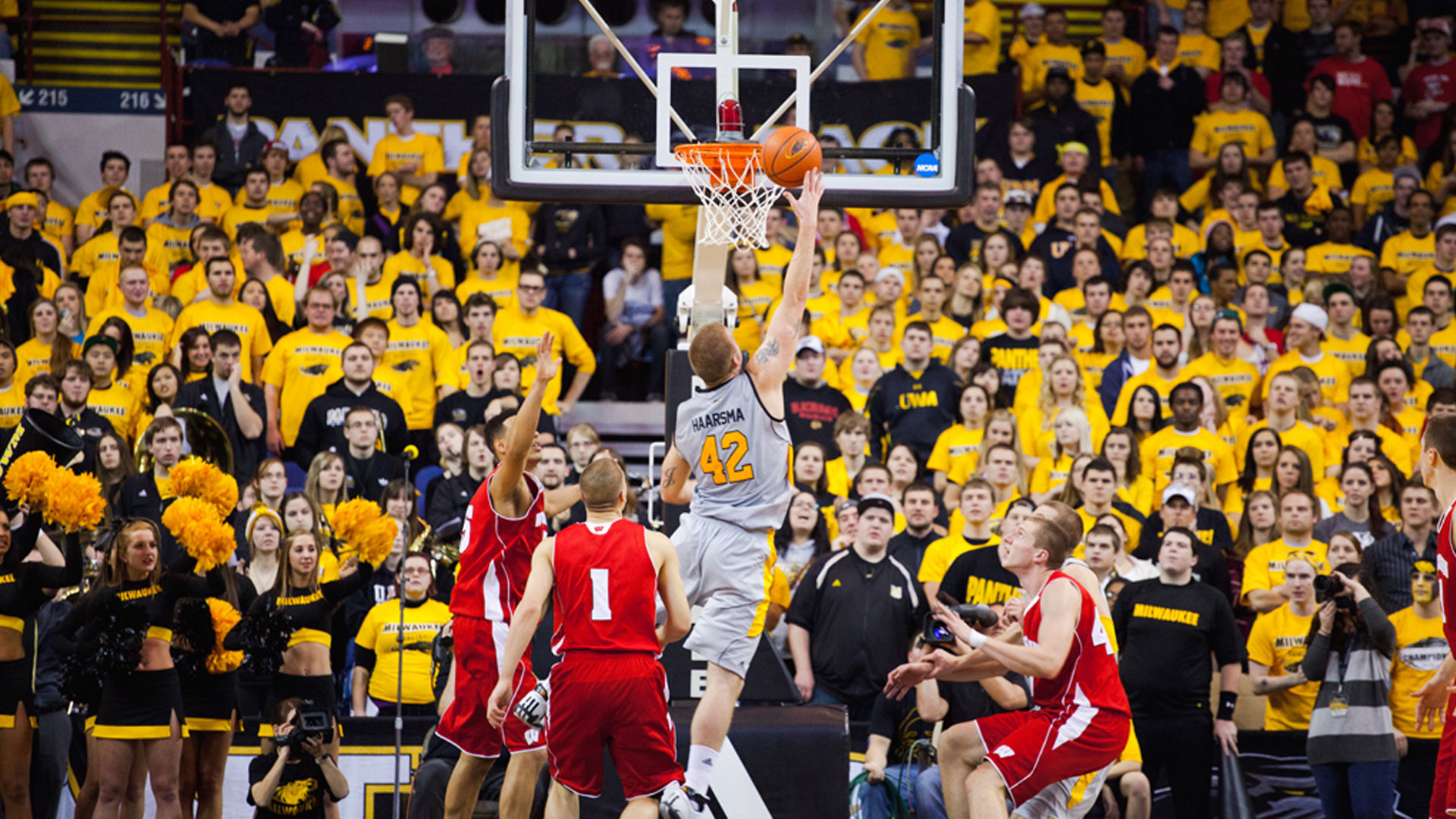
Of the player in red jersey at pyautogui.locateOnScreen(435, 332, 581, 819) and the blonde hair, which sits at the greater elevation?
the blonde hair

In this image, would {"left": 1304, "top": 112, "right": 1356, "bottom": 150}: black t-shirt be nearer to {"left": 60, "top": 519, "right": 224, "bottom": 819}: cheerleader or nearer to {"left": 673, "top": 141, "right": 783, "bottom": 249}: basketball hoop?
{"left": 673, "top": 141, "right": 783, "bottom": 249}: basketball hoop

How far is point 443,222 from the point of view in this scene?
16250 millimetres

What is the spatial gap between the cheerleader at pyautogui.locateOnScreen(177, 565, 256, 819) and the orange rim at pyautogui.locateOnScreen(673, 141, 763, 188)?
443 cm

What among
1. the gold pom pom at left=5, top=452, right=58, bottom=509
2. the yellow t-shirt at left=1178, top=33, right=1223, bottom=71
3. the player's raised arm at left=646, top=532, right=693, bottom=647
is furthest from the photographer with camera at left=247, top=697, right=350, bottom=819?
the yellow t-shirt at left=1178, top=33, right=1223, bottom=71

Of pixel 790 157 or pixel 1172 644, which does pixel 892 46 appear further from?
pixel 790 157

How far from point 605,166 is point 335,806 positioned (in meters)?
4.31

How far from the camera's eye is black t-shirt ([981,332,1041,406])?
14.1 meters

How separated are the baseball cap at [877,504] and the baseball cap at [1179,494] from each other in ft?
6.62

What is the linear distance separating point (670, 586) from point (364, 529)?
274cm

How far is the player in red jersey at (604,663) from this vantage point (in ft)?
25.2

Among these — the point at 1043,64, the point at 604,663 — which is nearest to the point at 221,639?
the point at 604,663

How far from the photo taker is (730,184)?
8.68 metres

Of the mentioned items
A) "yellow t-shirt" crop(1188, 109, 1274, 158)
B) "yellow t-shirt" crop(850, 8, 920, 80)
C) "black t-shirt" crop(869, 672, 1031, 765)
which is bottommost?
"black t-shirt" crop(869, 672, 1031, 765)

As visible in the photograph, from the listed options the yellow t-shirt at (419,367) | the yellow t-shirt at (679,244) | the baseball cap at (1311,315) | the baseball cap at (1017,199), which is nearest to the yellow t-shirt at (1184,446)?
the baseball cap at (1311,315)
